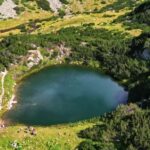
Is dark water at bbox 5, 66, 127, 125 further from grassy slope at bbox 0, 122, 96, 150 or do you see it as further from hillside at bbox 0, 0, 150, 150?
grassy slope at bbox 0, 122, 96, 150

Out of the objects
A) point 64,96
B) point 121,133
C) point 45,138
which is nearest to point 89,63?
point 64,96

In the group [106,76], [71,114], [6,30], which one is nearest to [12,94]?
[71,114]

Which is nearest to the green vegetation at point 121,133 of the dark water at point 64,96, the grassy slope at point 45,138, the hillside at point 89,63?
the hillside at point 89,63

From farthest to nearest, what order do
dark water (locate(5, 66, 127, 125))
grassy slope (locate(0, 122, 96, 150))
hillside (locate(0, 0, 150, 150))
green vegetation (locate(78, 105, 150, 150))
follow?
dark water (locate(5, 66, 127, 125)) < hillside (locate(0, 0, 150, 150)) < grassy slope (locate(0, 122, 96, 150)) < green vegetation (locate(78, 105, 150, 150))

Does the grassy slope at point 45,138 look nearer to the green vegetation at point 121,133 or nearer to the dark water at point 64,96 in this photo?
the green vegetation at point 121,133

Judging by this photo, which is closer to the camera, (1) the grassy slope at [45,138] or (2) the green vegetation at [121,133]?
(2) the green vegetation at [121,133]

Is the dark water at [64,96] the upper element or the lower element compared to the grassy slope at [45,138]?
upper

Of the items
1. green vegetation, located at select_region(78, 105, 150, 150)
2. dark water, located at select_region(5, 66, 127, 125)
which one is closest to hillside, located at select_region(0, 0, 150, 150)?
green vegetation, located at select_region(78, 105, 150, 150)

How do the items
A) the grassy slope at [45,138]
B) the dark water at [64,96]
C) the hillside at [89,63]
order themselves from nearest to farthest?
the grassy slope at [45,138], the hillside at [89,63], the dark water at [64,96]
